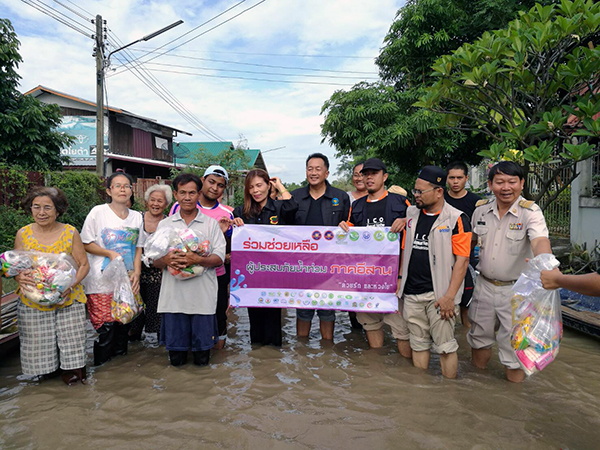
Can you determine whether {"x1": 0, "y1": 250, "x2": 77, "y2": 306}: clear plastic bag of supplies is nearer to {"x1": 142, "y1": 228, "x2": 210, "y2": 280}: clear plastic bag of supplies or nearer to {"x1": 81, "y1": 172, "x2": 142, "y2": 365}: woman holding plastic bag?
{"x1": 81, "y1": 172, "x2": 142, "y2": 365}: woman holding plastic bag

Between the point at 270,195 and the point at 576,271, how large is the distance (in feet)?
20.1

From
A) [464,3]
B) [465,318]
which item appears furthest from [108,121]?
[465,318]

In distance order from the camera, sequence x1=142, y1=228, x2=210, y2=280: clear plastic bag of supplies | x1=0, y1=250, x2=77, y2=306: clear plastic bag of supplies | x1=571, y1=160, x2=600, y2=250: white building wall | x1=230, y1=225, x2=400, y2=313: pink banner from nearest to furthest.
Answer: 1. x1=0, y1=250, x2=77, y2=306: clear plastic bag of supplies
2. x1=142, y1=228, x2=210, y2=280: clear plastic bag of supplies
3. x1=230, y1=225, x2=400, y2=313: pink banner
4. x1=571, y1=160, x2=600, y2=250: white building wall

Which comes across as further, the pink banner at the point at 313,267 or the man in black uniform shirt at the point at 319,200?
the man in black uniform shirt at the point at 319,200

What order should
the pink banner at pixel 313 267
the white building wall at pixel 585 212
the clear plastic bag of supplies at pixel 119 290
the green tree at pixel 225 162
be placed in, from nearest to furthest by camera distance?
the clear plastic bag of supplies at pixel 119 290 → the pink banner at pixel 313 267 → the white building wall at pixel 585 212 → the green tree at pixel 225 162

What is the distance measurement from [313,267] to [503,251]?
178cm

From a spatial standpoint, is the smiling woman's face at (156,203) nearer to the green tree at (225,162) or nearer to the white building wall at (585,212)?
the white building wall at (585,212)

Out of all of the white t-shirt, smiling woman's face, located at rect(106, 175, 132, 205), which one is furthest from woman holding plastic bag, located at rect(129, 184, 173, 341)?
smiling woman's face, located at rect(106, 175, 132, 205)

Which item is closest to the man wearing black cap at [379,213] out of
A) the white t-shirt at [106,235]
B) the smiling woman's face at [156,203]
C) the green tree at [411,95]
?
the smiling woman's face at [156,203]

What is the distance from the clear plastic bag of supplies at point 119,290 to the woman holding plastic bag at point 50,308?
241mm

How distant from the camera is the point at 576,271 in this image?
7.18 m

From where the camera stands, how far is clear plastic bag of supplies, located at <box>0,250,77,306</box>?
3105mm

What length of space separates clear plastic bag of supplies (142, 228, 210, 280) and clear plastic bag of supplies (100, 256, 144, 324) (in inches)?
13.7

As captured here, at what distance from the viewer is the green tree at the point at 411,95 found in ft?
37.5
